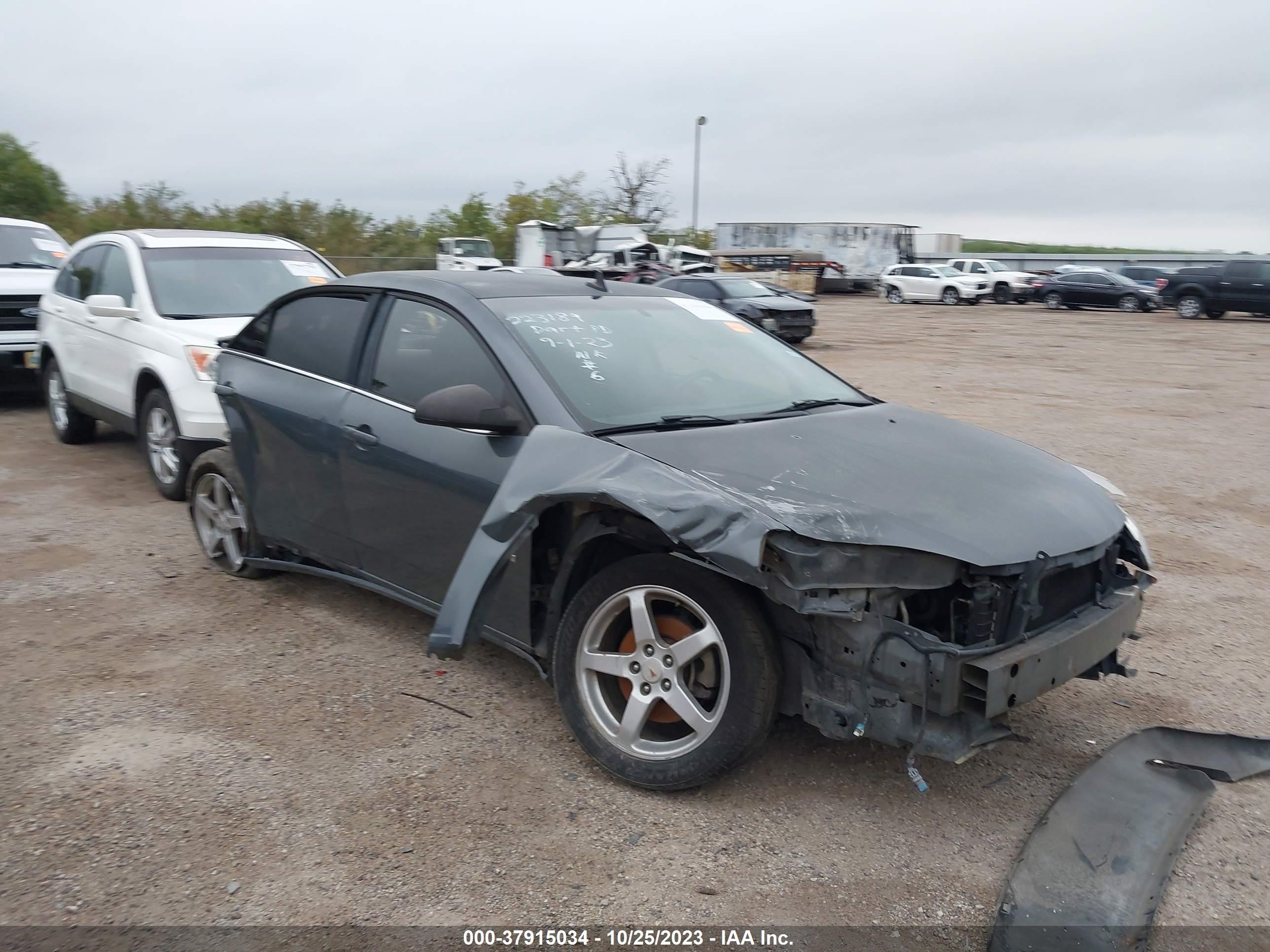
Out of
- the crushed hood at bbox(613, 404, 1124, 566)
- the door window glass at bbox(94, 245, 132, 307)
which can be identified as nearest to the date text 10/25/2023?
the crushed hood at bbox(613, 404, 1124, 566)

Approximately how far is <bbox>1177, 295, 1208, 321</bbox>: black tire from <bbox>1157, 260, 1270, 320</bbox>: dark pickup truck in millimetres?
14

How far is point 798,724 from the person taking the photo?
380 centimetres

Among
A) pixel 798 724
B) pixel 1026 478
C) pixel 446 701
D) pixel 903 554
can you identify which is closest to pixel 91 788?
pixel 446 701

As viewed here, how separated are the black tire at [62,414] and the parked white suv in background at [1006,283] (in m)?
33.7

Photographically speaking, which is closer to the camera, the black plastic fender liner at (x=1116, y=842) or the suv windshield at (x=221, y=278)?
the black plastic fender liner at (x=1116, y=842)

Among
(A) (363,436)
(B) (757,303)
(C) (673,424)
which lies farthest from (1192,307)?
(A) (363,436)

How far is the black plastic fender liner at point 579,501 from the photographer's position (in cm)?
292

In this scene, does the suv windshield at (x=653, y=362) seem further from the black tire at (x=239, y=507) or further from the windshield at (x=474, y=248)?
the windshield at (x=474, y=248)

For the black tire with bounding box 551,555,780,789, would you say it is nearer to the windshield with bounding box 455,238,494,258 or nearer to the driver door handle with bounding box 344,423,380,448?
the driver door handle with bounding box 344,423,380,448

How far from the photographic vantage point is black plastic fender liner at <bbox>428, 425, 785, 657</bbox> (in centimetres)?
292

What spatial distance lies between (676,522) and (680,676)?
57 centimetres

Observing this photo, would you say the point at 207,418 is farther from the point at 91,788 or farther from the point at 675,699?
the point at 675,699

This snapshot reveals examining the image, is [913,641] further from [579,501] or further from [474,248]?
[474,248]

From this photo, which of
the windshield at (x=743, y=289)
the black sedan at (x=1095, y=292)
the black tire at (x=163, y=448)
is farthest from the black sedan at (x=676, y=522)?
the black sedan at (x=1095, y=292)
